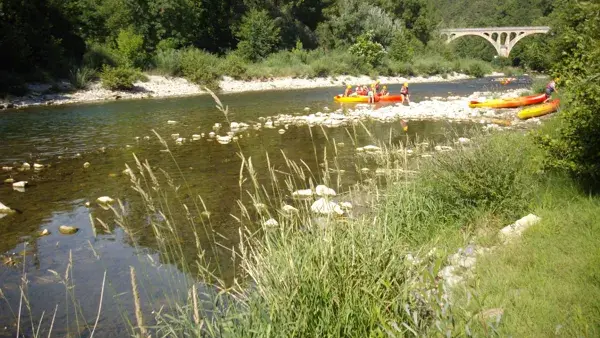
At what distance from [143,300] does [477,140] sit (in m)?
4.24

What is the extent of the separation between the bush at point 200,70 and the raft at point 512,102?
2120 centimetres

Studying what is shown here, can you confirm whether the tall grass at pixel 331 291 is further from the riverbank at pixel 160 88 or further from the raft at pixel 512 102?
the riverbank at pixel 160 88

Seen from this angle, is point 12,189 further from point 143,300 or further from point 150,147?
point 143,300

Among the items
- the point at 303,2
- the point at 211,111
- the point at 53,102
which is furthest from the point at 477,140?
the point at 303,2

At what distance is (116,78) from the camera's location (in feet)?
99.8

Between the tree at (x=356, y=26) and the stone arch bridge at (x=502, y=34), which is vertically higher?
the tree at (x=356, y=26)

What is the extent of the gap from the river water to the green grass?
1.78m

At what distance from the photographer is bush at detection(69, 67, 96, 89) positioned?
97.8 ft

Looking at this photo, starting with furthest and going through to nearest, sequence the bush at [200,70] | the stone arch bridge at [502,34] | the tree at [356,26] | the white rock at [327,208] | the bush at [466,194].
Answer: the stone arch bridge at [502,34], the tree at [356,26], the bush at [200,70], the bush at [466,194], the white rock at [327,208]

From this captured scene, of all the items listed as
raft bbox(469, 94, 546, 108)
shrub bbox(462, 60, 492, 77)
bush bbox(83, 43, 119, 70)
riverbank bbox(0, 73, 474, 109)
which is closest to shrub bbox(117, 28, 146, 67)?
bush bbox(83, 43, 119, 70)

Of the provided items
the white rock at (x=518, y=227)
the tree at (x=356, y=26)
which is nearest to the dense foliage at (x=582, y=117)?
the white rock at (x=518, y=227)

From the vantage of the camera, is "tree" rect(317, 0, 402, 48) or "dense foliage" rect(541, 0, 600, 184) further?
"tree" rect(317, 0, 402, 48)

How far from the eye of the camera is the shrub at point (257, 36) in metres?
46.9

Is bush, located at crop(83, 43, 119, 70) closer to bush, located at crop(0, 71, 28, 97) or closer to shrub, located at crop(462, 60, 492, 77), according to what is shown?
bush, located at crop(0, 71, 28, 97)
